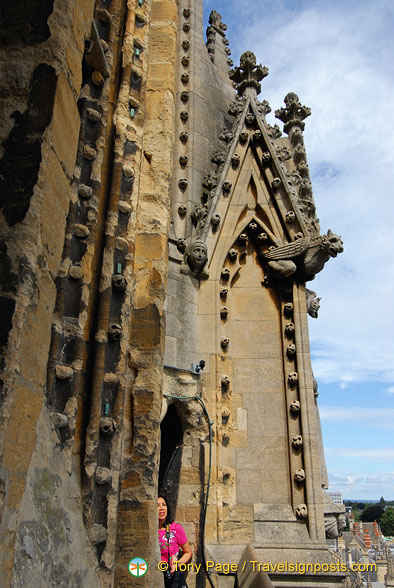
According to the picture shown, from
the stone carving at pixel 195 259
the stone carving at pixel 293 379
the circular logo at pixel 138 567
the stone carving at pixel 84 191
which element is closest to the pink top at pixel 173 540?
the circular logo at pixel 138 567

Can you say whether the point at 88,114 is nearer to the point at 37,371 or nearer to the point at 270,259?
the point at 37,371

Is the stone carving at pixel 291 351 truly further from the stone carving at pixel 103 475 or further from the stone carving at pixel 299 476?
the stone carving at pixel 103 475

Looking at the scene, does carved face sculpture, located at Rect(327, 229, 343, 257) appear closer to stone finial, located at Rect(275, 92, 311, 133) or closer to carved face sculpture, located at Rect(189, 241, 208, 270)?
carved face sculpture, located at Rect(189, 241, 208, 270)

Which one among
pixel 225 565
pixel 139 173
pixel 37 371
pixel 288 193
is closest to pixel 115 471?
pixel 37 371

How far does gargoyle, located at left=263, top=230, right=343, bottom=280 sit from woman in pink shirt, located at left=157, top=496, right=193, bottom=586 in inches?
139

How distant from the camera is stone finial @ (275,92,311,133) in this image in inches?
348

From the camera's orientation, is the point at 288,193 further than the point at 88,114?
Yes

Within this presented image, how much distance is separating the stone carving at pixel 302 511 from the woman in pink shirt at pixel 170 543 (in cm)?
194

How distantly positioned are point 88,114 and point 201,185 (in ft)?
12.9

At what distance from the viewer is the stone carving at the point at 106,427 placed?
3219 millimetres

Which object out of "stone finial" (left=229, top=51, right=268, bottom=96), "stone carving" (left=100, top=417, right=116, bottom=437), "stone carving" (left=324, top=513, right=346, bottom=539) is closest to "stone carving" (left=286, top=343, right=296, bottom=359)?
"stone carving" (left=324, top=513, right=346, bottom=539)

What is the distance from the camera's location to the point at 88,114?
3770mm

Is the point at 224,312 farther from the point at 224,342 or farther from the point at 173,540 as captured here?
the point at 173,540

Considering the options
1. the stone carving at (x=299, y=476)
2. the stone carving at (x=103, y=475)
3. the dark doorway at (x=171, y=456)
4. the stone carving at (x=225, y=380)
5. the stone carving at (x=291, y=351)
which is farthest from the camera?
the stone carving at (x=291, y=351)
